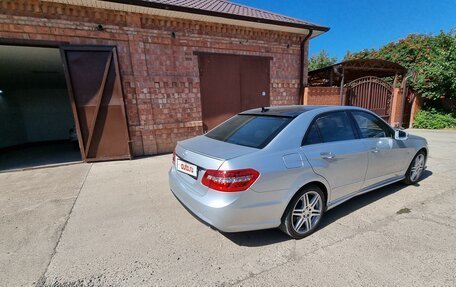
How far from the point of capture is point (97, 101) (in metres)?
5.70

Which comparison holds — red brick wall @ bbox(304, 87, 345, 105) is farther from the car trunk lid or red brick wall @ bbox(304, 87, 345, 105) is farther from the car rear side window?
the car trunk lid

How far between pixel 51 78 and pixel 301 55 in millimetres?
10848

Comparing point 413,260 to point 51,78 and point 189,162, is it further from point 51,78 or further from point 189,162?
point 51,78

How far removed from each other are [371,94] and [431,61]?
4.60 metres

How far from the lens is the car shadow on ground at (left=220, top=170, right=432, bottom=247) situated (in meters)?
2.42

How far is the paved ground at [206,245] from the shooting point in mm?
1935

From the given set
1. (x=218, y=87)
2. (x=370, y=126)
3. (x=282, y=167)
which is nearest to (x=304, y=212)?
(x=282, y=167)

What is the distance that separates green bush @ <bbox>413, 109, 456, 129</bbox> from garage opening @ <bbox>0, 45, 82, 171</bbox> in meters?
16.0

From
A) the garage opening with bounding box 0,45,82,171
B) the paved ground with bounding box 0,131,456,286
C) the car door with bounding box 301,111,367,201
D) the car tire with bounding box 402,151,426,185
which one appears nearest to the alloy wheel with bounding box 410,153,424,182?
the car tire with bounding box 402,151,426,185

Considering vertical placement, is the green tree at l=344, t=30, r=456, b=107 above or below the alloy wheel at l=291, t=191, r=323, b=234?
above

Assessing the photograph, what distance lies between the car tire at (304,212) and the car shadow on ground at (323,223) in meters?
0.16

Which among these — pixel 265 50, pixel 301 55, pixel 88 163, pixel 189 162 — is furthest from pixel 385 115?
pixel 88 163

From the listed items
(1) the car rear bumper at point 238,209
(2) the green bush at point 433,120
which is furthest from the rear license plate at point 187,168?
(2) the green bush at point 433,120

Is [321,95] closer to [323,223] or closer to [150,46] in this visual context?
[150,46]
